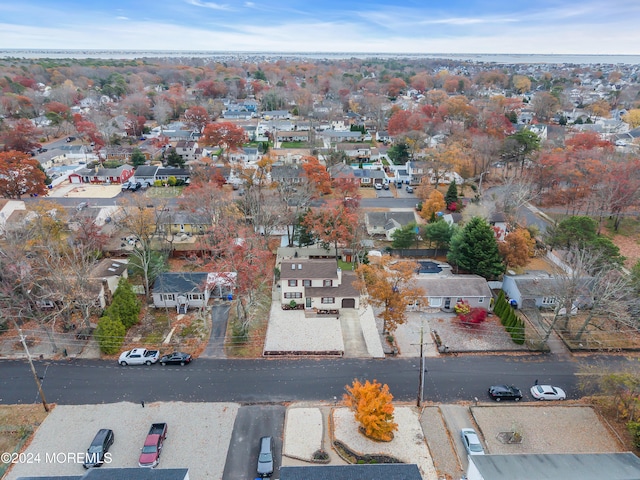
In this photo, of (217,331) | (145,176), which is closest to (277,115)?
(145,176)

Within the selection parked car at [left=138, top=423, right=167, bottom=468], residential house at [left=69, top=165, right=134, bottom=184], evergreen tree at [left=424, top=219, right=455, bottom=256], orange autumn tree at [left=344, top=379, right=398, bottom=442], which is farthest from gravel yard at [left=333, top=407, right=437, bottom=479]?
residential house at [left=69, top=165, right=134, bottom=184]

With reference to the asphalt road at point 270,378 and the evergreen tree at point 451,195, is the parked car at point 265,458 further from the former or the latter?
the evergreen tree at point 451,195

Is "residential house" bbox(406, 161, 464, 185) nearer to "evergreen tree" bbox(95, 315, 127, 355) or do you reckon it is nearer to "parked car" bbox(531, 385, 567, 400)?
"parked car" bbox(531, 385, 567, 400)

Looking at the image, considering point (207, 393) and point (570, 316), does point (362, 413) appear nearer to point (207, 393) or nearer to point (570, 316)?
point (207, 393)

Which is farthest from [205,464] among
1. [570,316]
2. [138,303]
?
[570,316]

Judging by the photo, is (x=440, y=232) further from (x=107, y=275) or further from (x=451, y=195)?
(x=107, y=275)
